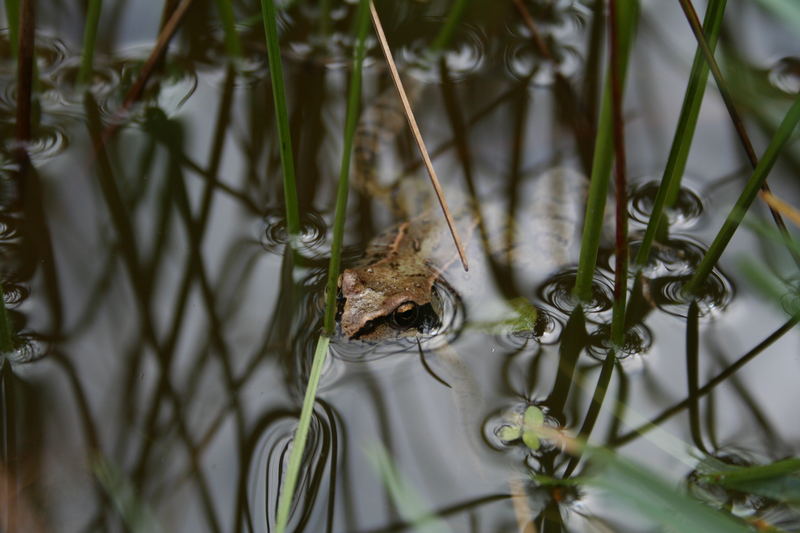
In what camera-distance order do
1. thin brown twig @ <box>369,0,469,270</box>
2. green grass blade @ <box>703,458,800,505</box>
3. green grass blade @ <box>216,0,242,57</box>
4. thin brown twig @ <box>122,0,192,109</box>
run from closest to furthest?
green grass blade @ <box>703,458,800,505</box>
thin brown twig @ <box>369,0,469,270</box>
green grass blade @ <box>216,0,242,57</box>
thin brown twig @ <box>122,0,192,109</box>

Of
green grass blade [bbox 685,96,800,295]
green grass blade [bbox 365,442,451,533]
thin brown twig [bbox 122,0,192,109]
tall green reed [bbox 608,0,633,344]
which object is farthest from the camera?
thin brown twig [bbox 122,0,192,109]

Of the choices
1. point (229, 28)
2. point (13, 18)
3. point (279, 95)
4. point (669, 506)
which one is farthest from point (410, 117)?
point (13, 18)

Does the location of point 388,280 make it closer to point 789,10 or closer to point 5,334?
point 5,334

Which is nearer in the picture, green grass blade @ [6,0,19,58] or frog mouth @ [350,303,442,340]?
frog mouth @ [350,303,442,340]

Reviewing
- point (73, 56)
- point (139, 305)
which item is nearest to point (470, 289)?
point (139, 305)

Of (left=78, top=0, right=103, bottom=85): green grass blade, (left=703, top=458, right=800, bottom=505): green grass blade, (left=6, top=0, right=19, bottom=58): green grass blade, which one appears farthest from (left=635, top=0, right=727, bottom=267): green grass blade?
(left=6, top=0, right=19, bottom=58): green grass blade

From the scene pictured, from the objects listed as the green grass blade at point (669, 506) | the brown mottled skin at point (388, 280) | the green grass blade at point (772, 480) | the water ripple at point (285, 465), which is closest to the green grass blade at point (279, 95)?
the brown mottled skin at point (388, 280)

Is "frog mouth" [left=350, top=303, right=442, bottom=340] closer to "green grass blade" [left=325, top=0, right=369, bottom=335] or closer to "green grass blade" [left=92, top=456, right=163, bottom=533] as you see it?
"green grass blade" [left=325, top=0, right=369, bottom=335]

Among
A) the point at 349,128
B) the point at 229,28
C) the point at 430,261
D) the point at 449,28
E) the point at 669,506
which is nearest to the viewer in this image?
the point at 669,506
